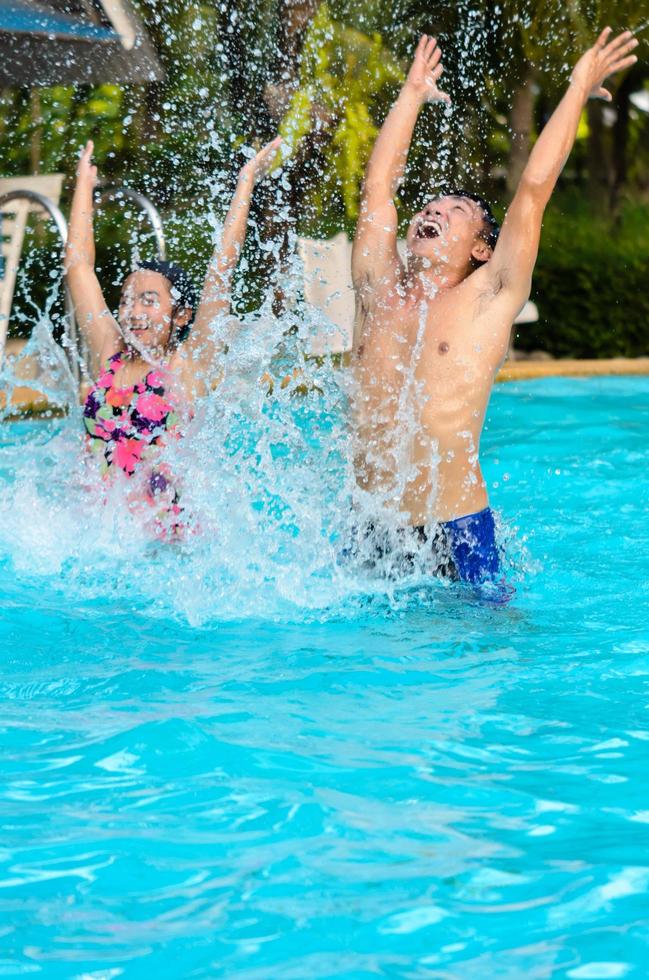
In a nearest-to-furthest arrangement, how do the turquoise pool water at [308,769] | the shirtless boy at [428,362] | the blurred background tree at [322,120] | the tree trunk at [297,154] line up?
the turquoise pool water at [308,769] → the shirtless boy at [428,362] → the tree trunk at [297,154] → the blurred background tree at [322,120]

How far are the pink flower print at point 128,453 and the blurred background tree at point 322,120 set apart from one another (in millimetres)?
5560

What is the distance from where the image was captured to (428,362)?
415 cm

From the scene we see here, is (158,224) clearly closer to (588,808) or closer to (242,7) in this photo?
(242,7)

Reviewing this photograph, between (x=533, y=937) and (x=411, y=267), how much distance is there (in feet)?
7.87

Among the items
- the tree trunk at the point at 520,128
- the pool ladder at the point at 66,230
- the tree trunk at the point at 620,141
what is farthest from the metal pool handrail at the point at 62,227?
the tree trunk at the point at 620,141

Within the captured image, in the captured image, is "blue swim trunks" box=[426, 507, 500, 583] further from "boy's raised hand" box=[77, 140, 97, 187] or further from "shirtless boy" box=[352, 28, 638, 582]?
"boy's raised hand" box=[77, 140, 97, 187]

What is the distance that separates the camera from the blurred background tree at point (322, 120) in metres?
11.4

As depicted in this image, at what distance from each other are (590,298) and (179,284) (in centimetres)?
849

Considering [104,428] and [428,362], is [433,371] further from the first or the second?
[104,428]

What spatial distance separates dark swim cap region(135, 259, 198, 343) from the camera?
4906mm

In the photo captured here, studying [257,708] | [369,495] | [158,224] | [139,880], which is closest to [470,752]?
[257,708]

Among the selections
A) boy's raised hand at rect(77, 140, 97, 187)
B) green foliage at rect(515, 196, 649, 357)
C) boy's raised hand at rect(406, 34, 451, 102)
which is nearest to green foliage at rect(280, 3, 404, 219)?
green foliage at rect(515, 196, 649, 357)

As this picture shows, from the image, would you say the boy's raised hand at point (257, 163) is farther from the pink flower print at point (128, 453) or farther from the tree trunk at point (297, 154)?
the tree trunk at point (297, 154)

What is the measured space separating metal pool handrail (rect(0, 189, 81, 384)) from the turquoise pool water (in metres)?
2.86
